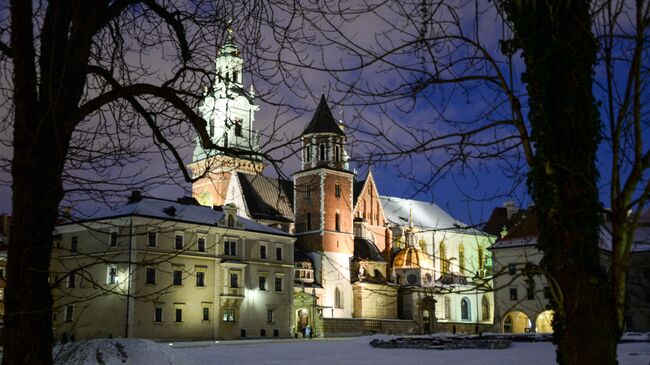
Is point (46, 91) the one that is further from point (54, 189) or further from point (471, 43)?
point (471, 43)

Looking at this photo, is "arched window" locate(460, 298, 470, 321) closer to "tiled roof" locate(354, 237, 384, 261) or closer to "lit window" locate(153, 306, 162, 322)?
"tiled roof" locate(354, 237, 384, 261)

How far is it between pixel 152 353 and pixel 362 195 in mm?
62015

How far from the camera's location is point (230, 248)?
163 feet

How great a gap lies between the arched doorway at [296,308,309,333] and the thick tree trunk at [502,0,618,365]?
52.4 metres

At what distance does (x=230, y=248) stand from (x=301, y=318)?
Result: 1174cm

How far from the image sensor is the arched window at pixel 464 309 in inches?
3014

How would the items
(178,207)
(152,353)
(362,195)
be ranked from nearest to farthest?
(152,353)
(178,207)
(362,195)

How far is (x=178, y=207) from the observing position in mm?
47281

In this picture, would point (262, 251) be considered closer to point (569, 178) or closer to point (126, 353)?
point (126, 353)

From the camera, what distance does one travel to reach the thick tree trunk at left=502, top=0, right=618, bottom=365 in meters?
5.57

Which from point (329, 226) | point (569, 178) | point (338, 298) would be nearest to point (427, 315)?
point (338, 298)

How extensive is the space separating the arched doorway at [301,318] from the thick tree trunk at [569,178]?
172 feet

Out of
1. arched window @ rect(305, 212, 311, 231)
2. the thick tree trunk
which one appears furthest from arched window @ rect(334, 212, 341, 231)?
the thick tree trunk

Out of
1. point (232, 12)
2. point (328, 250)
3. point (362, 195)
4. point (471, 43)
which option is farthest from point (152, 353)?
point (362, 195)
